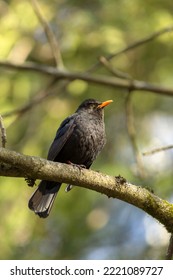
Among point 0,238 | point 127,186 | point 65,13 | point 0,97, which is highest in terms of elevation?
point 65,13

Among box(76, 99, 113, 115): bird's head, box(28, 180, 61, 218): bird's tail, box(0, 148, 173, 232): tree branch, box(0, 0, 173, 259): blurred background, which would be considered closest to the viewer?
box(0, 148, 173, 232): tree branch

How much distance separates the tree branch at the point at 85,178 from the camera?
191 inches

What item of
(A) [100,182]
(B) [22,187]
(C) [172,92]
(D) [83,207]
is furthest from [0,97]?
(A) [100,182]

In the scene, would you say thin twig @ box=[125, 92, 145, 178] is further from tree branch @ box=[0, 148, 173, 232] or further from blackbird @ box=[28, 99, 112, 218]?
tree branch @ box=[0, 148, 173, 232]

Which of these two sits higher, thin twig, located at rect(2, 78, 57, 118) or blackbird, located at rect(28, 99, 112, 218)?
thin twig, located at rect(2, 78, 57, 118)

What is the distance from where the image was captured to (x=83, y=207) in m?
8.64

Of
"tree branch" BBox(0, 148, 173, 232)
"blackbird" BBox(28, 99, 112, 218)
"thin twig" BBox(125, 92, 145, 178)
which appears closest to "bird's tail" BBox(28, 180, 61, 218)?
"blackbird" BBox(28, 99, 112, 218)

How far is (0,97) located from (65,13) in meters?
2.32

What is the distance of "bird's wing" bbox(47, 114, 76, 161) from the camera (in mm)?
6484

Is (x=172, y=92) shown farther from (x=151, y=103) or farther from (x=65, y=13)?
(x=65, y=13)

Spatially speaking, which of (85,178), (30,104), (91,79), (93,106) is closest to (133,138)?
(93,106)

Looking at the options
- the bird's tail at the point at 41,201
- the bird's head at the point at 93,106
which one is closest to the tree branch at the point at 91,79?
the bird's head at the point at 93,106

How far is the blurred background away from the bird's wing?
2.56 ft

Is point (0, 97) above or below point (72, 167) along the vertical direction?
above
